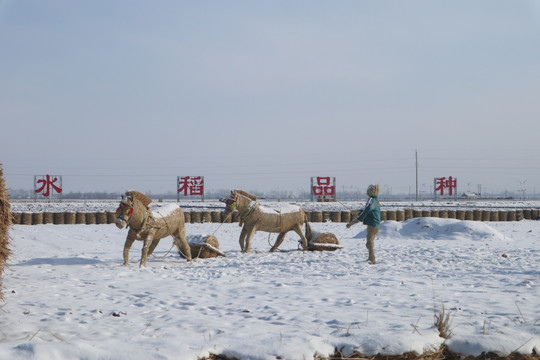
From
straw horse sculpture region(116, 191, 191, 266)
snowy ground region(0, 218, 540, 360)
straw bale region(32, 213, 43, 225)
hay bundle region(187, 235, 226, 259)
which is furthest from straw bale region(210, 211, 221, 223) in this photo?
straw horse sculpture region(116, 191, 191, 266)

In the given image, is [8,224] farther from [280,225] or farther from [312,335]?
[280,225]

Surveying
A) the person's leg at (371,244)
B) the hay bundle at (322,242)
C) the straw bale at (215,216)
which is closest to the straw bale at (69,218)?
the straw bale at (215,216)

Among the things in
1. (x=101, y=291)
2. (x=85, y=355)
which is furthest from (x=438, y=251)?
(x=85, y=355)

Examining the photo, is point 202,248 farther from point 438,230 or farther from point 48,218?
point 48,218

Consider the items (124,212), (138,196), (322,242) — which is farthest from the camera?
(322,242)

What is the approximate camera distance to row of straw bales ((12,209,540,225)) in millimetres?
22641

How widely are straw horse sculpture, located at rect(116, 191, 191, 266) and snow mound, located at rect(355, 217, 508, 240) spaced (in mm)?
8862

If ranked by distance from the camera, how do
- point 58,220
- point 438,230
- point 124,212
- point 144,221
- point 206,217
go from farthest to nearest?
point 206,217, point 58,220, point 438,230, point 144,221, point 124,212

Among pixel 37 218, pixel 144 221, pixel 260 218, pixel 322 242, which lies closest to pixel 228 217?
pixel 322 242

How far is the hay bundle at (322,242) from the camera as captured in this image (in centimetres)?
Answer: 1352

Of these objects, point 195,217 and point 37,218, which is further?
point 195,217

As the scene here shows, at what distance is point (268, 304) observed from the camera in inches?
263

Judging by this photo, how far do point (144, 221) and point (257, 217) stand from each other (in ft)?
11.0

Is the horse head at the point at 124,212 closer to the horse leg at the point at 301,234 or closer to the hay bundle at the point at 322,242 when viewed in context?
the horse leg at the point at 301,234
